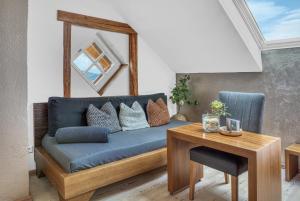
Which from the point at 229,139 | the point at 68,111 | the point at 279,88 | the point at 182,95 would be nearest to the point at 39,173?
the point at 68,111

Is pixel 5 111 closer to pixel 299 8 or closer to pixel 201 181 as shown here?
pixel 201 181

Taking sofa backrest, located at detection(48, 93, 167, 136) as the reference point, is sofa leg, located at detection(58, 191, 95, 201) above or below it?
below

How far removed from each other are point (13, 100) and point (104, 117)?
1052mm

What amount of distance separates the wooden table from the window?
1621mm

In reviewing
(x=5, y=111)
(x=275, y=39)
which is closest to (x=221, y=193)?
(x=275, y=39)

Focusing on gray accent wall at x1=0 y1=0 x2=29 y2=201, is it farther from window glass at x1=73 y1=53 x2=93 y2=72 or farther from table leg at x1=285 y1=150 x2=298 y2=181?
table leg at x1=285 y1=150 x2=298 y2=181

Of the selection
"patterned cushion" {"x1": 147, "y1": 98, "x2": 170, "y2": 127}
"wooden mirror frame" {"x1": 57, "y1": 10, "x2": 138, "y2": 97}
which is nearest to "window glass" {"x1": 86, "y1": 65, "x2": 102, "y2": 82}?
"wooden mirror frame" {"x1": 57, "y1": 10, "x2": 138, "y2": 97}

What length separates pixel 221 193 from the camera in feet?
7.32

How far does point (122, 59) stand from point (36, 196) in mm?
2186

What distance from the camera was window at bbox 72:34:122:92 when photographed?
10.3ft

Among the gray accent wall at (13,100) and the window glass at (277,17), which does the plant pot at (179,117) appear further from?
the gray accent wall at (13,100)

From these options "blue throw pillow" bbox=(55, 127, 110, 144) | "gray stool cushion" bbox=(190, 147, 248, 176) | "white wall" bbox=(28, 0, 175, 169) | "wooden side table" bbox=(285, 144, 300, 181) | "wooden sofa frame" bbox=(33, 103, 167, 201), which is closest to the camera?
"gray stool cushion" bbox=(190, 147, 248, 176)

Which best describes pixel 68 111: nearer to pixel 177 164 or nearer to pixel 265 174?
pixel 177 164

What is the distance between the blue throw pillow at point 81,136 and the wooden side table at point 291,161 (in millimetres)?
2006
